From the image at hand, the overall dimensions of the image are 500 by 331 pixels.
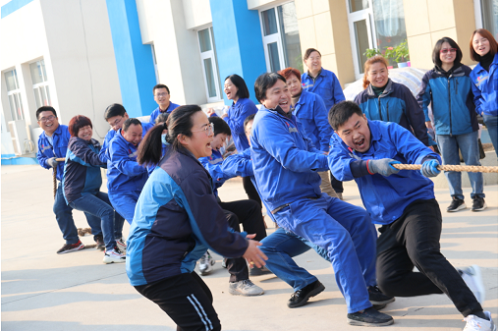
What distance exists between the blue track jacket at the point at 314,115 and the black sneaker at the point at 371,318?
7.99 ft

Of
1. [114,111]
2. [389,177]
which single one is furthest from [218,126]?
[389,177]

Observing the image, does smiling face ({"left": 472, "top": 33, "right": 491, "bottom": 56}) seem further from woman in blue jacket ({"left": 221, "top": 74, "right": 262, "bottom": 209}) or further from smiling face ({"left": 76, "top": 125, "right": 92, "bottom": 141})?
smiling face ({"left": 76, "top": 125, "right": 92, "bottom": 141})

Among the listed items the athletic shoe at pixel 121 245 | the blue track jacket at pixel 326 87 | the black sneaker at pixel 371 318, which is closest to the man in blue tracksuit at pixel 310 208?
the black sneaker at pixel 371 318

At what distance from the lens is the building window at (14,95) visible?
953 inches

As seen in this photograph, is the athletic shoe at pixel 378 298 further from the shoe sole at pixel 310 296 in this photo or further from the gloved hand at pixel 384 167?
the gloved hand at pixel 384 167

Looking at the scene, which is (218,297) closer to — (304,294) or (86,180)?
(304,294)

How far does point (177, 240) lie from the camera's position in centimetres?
273

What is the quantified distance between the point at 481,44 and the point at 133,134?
11.4 feet

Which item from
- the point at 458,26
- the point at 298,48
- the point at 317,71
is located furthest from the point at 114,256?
the point at 298,48

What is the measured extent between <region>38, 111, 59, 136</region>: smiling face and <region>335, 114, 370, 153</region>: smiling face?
439 centimetres

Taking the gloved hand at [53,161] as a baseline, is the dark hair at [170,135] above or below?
above

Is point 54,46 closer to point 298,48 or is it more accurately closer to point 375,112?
point 298,48

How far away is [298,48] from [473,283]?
Result: 904cm

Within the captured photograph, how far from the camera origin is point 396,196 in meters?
3.40
